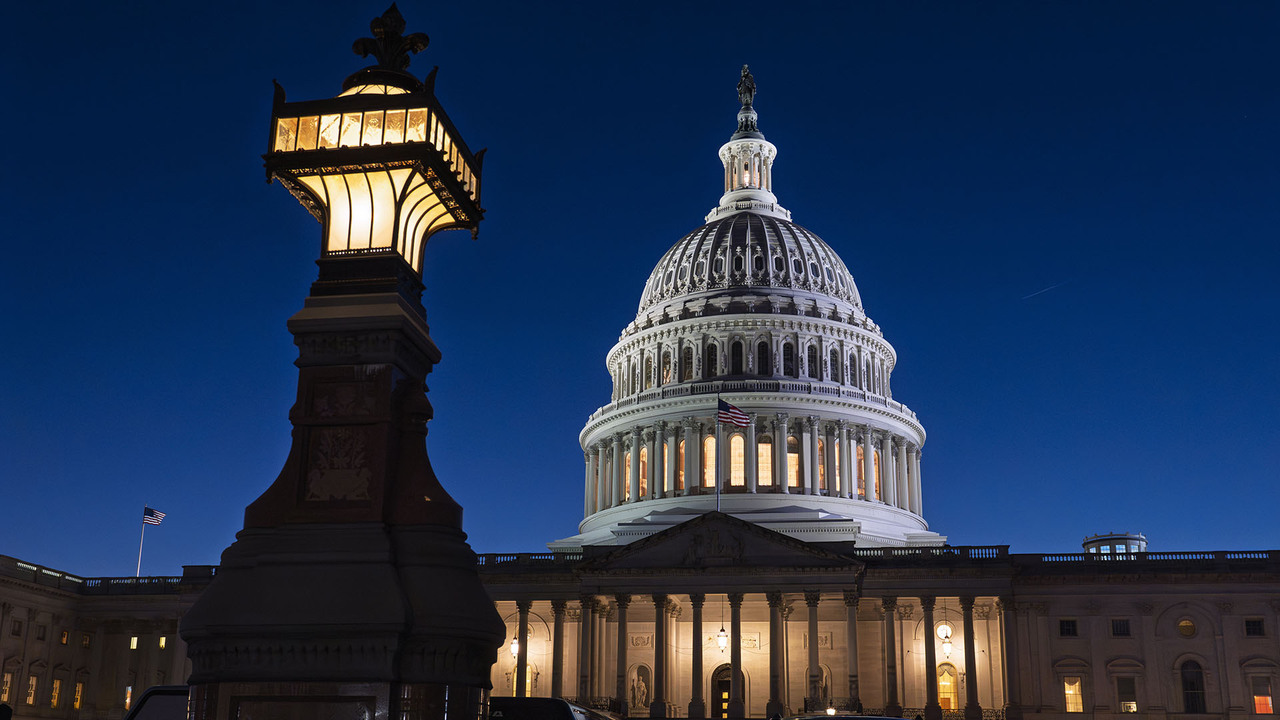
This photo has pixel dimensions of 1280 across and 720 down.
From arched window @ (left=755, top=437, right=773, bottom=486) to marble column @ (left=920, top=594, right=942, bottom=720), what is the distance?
22.5 metres

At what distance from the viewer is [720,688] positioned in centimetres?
8081

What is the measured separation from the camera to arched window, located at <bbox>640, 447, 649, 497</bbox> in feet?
321

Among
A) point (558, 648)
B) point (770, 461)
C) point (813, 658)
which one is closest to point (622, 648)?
point (558, 648)

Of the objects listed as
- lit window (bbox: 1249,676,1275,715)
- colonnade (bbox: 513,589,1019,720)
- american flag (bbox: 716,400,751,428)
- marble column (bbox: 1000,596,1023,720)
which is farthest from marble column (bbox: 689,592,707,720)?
lit window (bbox: 1249,676,1275,715)

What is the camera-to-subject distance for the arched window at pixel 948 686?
76.1m

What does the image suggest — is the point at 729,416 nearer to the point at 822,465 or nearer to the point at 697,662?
the point at 697,662

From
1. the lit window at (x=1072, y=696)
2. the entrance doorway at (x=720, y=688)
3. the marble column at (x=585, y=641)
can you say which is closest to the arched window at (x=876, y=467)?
the entrance doorway at (x=720, y=688)

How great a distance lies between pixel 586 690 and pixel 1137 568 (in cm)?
3418

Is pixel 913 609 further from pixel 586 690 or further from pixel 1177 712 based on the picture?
pixel 586 690

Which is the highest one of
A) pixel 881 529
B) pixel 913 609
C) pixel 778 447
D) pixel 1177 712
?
pixel 778 447

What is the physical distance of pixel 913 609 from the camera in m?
77.6

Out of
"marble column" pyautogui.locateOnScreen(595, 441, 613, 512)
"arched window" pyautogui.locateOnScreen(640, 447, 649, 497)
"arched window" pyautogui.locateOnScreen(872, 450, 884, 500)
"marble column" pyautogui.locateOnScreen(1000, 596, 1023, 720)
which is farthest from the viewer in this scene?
"marble column" pyautogui.locateOnScreen(595, 441, 613, 512)

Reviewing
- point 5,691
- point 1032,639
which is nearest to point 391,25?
point 1032,639

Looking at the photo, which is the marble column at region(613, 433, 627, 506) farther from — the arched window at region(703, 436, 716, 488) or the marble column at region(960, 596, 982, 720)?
the marble column at region(960, 596, 982, 720)
